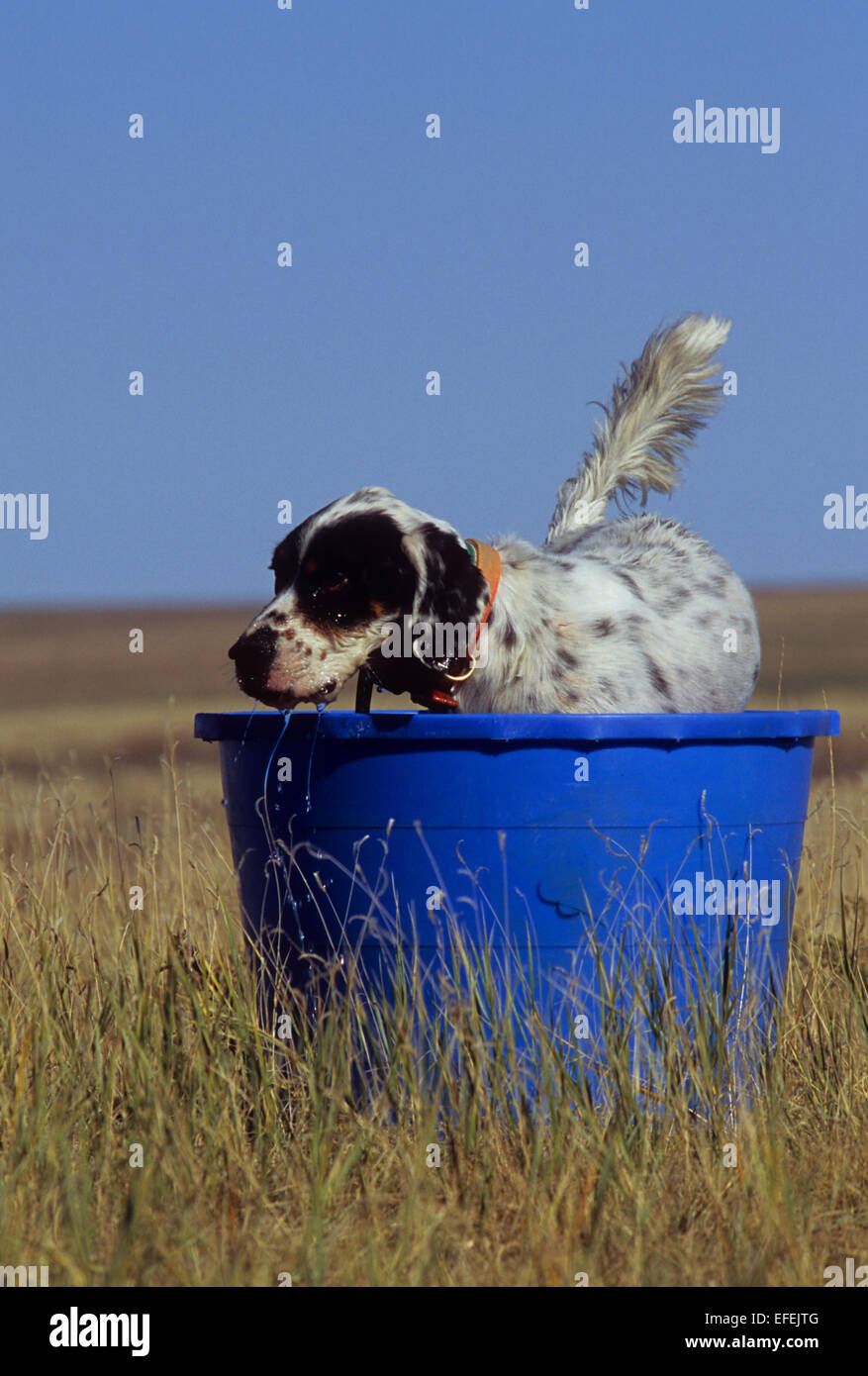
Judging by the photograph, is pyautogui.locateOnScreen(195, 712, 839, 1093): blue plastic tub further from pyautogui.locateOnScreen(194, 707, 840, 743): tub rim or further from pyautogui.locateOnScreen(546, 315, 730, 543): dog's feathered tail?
pyautogui.locateOnScreen(546, 315, 730, 543): dog's feathered tail

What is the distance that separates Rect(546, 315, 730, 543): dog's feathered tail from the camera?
245 inches

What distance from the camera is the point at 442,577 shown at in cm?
393

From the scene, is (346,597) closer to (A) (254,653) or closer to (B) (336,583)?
(B) (336,583)

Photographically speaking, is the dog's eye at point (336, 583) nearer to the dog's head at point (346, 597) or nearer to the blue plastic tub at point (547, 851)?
the dog's head at point (346, 597)

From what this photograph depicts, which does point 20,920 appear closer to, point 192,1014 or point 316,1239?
point 192,1014

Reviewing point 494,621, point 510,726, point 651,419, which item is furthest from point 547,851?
point 651,419

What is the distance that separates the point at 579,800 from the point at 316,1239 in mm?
1147

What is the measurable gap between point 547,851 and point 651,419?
3181mm

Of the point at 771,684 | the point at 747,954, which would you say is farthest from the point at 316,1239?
the point at 771,684

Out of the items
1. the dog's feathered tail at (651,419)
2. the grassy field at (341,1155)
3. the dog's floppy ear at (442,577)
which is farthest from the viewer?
the dog's feathered tail at (651,419)

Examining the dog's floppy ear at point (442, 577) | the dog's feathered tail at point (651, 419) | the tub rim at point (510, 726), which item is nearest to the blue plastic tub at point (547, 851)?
the tub rim at point (510, 726)

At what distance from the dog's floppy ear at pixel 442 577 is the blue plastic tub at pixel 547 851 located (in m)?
0.52

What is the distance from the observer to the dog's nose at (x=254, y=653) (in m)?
3.80
